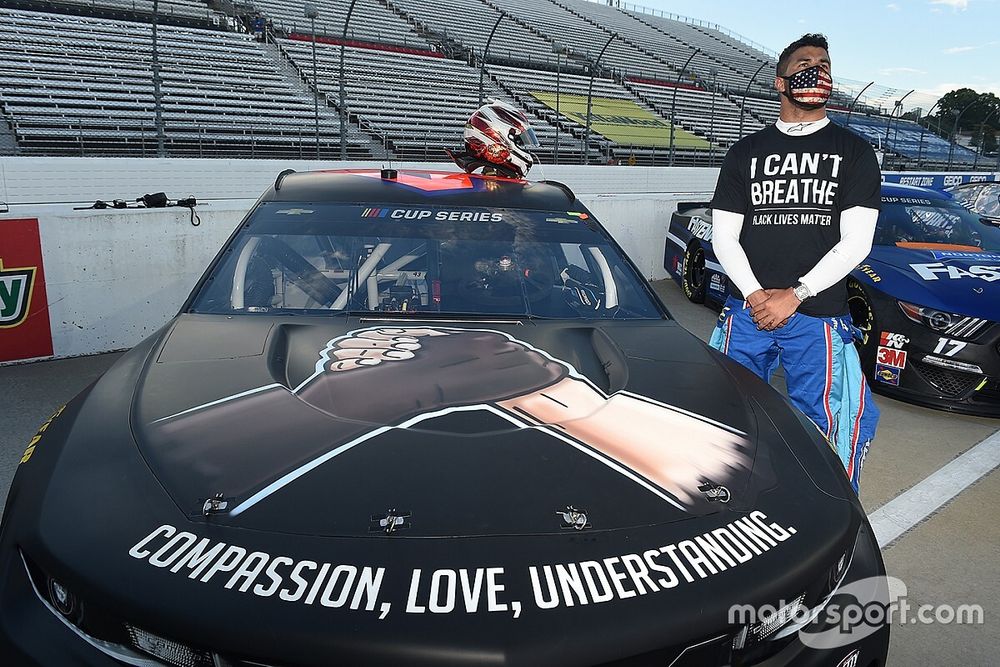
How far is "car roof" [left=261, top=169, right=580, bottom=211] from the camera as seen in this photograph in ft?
8.91

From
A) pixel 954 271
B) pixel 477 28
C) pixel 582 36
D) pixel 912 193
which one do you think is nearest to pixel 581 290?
pixel 954 271

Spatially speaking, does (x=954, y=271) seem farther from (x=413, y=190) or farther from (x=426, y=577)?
(x=426, y=577)

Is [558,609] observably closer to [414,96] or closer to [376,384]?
[376,384]

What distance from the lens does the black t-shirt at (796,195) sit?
94.9 inches

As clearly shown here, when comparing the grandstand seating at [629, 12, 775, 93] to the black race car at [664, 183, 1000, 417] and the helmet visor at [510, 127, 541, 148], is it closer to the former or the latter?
the black race car at [664, 183, 1000, 417]

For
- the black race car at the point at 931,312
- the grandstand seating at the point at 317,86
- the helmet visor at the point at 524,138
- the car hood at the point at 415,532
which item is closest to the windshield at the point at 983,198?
the black race car at the point at 931,312

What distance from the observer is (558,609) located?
3.66 feet

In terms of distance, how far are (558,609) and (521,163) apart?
10.6 feet

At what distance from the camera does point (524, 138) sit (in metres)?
3.99

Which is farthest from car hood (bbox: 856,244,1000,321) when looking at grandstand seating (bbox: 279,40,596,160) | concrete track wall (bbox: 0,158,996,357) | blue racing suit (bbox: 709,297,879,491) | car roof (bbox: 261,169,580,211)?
grandstand seating (bbox: 279,40,596,160)

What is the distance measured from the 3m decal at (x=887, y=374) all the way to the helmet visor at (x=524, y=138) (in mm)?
2615

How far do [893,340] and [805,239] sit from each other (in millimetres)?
2445

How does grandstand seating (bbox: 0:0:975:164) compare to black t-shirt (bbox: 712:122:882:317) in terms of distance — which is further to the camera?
grandstand seating (bbox: 0:0:975:164)

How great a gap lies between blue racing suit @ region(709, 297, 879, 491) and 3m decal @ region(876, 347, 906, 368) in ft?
6.93
